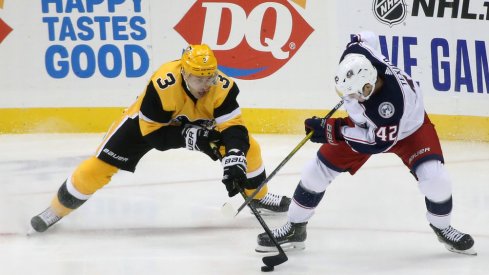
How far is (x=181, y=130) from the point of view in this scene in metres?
4.14

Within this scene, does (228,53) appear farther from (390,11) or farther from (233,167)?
(233,167)

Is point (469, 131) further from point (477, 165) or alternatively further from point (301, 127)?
point (301, 127)

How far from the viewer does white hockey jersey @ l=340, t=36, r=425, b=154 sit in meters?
3.58

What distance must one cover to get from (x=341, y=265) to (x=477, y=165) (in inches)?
84.1

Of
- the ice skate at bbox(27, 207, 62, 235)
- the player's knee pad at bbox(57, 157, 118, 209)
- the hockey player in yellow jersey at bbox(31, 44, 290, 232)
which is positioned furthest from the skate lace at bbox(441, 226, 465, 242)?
the ice skate at bbox(27, 207, 62, 235)

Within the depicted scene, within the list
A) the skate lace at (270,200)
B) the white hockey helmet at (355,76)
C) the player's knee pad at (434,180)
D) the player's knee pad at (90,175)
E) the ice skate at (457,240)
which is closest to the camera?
the white hockey helmet at (355,76)

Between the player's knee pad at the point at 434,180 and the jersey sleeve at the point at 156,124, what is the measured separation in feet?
3.68

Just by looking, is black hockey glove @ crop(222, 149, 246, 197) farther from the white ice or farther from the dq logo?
the dq logo

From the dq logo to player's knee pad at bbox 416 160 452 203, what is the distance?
2.84 metres

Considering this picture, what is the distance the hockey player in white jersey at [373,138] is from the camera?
3.58 m

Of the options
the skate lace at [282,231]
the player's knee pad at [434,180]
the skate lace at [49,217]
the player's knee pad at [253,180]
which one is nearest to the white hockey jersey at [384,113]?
the player's knee pad at [434,180]

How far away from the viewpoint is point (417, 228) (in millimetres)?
4430

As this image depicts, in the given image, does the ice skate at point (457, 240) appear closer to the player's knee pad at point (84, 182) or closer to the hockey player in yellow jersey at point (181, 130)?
the hockey player in yellow jersey at point (181, 130)

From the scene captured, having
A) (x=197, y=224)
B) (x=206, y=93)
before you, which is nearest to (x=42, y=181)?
(x=197, y=224)
